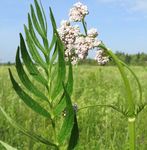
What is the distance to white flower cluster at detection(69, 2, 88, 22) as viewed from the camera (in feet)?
6.03

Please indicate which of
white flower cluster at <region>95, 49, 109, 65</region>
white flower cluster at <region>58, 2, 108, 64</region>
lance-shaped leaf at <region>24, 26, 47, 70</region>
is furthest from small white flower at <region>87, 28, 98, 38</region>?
lance-shaped leaf at <region>24, 26, 47, 70</region>

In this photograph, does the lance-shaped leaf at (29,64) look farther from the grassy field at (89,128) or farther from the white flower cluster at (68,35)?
the grassy field at (89,128)

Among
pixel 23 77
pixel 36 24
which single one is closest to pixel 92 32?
pixel 36 24

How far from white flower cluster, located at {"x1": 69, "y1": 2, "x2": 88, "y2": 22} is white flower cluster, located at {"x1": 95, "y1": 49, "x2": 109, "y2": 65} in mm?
150

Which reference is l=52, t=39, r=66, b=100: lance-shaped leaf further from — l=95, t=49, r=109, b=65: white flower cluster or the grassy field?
the grassy field

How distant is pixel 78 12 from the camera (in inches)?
73.4

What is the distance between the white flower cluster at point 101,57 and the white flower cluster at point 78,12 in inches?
5.9

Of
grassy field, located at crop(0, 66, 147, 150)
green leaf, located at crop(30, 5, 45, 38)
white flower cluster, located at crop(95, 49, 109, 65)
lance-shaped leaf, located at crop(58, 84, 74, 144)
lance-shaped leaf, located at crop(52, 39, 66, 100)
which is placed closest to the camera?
lance-shaped leaf, located at crop(58, 84, 74, 144)

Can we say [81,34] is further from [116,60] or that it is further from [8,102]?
[8,102]

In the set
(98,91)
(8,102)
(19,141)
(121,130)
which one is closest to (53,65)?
(19,141)

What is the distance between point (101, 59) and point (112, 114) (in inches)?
206

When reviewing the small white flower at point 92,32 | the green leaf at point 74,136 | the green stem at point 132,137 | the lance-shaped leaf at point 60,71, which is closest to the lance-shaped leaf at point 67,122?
the green leaf at point 74,136

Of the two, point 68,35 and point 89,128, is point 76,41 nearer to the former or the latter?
point 68,35

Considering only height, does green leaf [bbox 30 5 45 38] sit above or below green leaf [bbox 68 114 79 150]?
above
